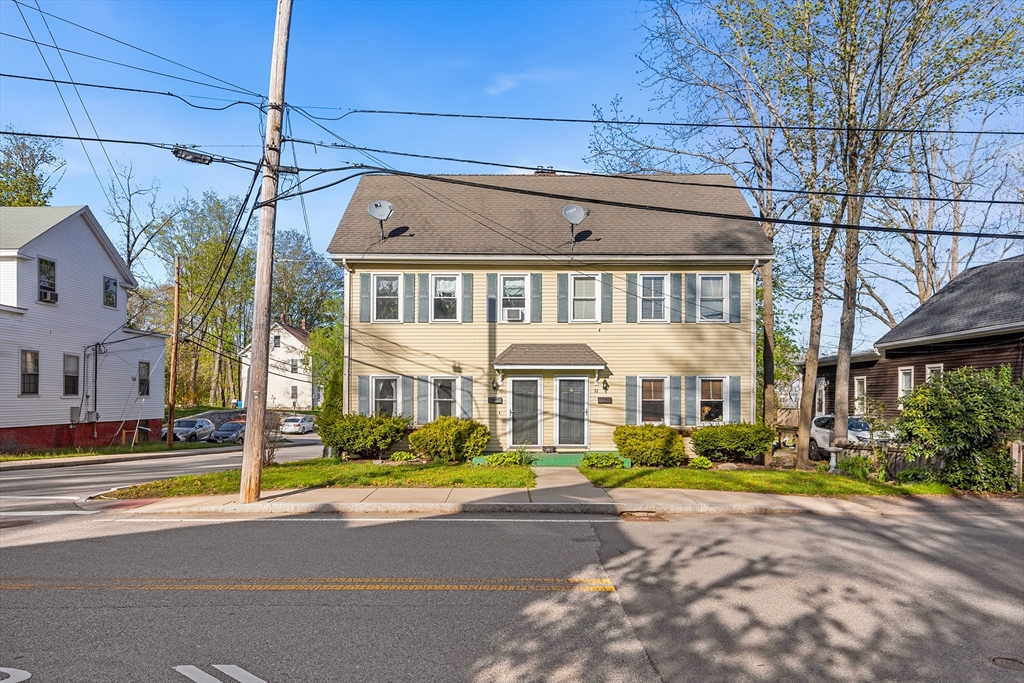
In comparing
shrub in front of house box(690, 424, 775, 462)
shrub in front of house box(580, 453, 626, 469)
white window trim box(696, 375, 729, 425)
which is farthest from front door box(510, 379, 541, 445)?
white window trim box(696, 375, 729, 425)

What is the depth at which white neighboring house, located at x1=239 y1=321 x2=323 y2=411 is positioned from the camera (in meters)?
61.1

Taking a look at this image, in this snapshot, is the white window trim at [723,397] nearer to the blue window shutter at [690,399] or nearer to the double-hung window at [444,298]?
the blue window shutter at [690,399]

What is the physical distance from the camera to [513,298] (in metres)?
19.3

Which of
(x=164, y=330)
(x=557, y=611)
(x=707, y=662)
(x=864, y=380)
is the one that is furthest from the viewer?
(x=164, y=330)

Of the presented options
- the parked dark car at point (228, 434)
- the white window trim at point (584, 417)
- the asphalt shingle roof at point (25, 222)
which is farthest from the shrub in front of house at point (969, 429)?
the parked dark car at point (228, 434)

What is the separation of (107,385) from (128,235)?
583 inches

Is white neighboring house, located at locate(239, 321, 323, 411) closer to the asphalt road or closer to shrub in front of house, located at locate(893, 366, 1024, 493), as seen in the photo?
the asphalt road

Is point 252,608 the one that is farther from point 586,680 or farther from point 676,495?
point 676,495

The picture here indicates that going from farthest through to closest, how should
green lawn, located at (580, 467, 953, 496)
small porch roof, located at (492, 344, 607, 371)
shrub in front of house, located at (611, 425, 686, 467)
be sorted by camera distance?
small porch roof, located at (492, 344, 607, 371) < shrub in front of house, located at (611, 425, 686, 467) < green lawn, located at (580, 467, 953, 496)

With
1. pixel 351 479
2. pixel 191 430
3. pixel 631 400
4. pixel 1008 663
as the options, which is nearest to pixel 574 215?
pixel 631 400

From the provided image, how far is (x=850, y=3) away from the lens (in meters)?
15.1

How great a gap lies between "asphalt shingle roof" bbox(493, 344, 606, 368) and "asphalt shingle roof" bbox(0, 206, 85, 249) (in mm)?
18717

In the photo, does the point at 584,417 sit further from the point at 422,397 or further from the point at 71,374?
the point at 71,374

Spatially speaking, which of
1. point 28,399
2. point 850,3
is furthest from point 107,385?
point 850,3
